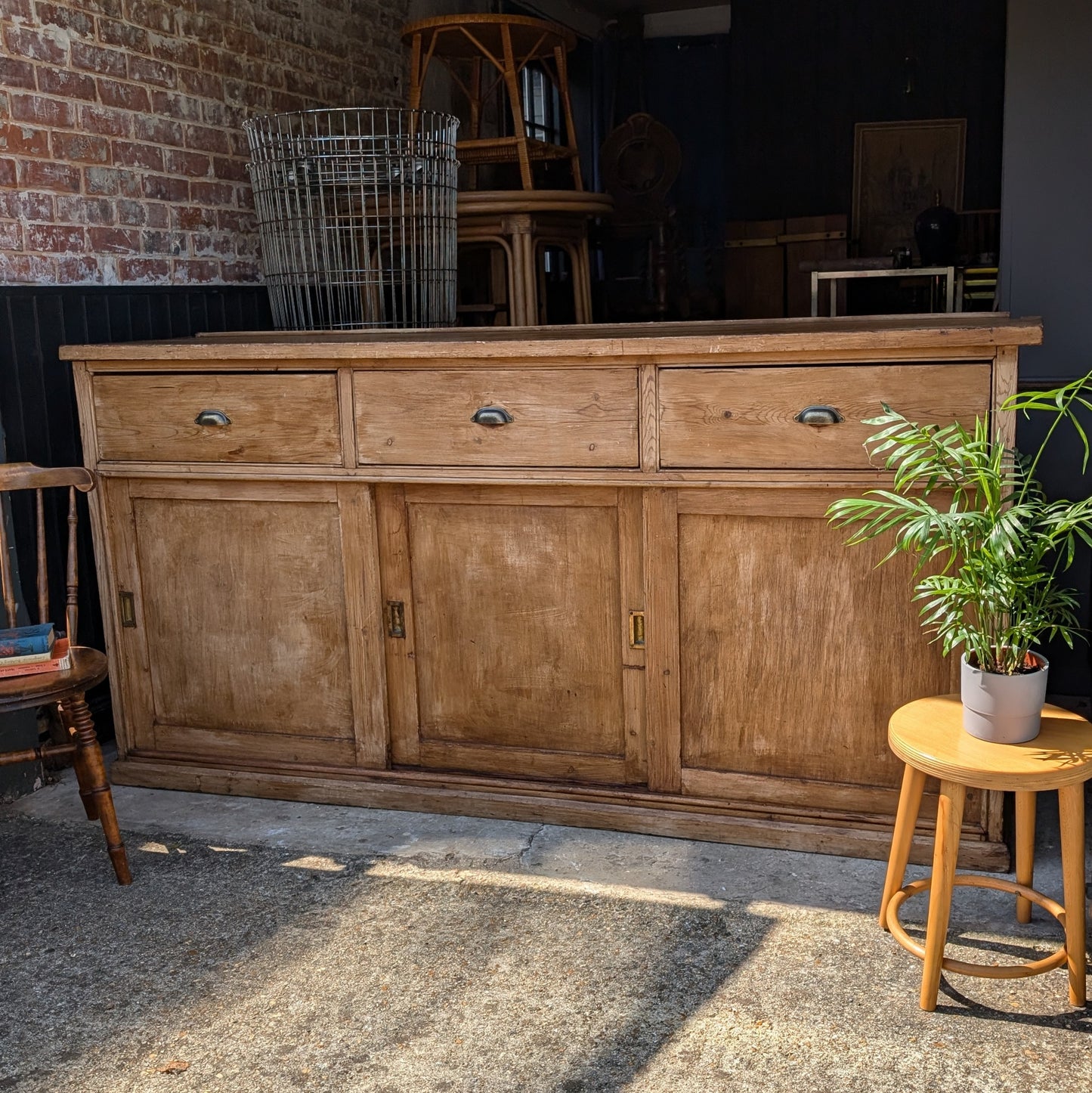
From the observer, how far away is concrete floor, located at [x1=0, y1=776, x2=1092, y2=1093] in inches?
76.9

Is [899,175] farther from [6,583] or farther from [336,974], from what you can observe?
[336,974]

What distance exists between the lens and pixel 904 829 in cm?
222

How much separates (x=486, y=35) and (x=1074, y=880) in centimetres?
380

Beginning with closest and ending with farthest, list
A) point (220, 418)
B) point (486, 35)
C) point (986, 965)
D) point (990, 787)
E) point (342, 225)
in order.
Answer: point (990, 787), point (986, 965), point (220, 418), point (342, 225), point (486, 35)

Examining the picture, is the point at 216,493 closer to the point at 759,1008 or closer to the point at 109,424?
the point at 109,424

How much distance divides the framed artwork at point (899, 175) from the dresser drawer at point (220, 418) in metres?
7.32

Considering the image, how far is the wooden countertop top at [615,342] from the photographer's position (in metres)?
2.37

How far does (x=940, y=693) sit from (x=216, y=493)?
1.80m

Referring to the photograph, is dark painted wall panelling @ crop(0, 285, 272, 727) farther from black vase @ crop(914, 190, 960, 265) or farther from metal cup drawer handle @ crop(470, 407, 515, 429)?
black vase @ crop(914, 190, 960, 265)

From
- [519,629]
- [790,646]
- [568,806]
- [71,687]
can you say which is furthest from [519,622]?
[71,687]

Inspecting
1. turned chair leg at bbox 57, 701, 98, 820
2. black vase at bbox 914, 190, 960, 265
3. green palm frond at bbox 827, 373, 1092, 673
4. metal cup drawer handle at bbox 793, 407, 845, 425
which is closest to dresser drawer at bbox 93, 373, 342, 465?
turned chair leg at bbox 57, 701, 98, 820

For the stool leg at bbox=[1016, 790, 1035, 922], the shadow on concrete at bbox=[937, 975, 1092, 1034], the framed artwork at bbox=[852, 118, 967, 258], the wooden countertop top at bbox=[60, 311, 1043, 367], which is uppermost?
the framed artwork at bbox=[852, 118, 967, 258]

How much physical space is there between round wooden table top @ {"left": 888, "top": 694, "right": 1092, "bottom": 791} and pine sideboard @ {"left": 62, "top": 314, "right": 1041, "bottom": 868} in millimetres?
378

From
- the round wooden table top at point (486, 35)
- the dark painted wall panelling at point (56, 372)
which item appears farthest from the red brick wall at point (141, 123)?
the round wooden table top at point (486, 35)
